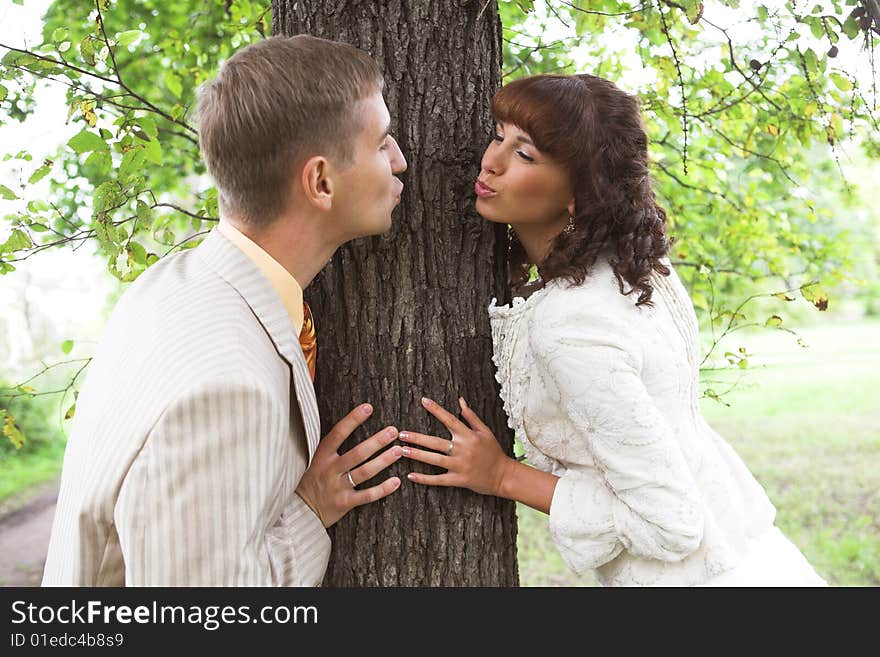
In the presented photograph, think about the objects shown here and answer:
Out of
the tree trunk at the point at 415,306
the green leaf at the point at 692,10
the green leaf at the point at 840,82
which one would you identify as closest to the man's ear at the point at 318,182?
the tree trunk at the point at 415,306

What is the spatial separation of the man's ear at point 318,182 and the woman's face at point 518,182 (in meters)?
0.43

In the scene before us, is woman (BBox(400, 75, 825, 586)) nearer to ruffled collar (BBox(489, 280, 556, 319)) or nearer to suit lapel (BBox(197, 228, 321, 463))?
ruffled collar (BBox(489, 280, 556, 319))

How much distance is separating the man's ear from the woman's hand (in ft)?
1.84

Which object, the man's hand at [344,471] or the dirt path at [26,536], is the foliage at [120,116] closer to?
the man's hand at [344,471]

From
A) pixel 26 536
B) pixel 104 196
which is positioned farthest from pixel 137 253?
pixel 26 536

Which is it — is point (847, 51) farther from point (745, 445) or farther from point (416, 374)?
point (745, 445)

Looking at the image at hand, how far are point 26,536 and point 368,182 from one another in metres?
8.28

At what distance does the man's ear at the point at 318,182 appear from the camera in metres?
1.84

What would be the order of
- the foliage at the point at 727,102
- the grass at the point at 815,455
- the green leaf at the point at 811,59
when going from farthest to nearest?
the grass at the point at 815,455, the foliage at the point at 727,102, the green leaf at the point at 811,59

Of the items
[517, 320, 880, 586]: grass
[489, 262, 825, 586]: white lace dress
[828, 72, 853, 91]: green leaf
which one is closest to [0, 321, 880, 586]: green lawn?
[517, 320, 880, 586]: grass
